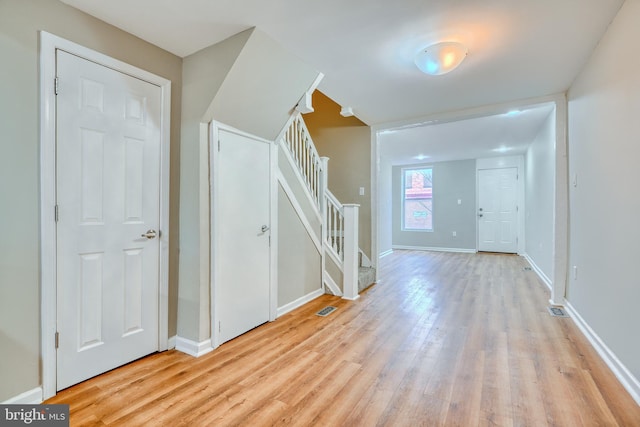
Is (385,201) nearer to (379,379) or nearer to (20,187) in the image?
(379,379)

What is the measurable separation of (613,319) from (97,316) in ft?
11.1

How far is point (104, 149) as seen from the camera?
6.15ft

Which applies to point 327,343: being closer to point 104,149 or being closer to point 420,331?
point 420,331

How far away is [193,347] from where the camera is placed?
217 centimetres

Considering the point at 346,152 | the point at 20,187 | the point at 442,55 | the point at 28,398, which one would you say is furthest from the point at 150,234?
the point at 346,152

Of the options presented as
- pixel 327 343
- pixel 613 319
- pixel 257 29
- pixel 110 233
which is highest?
pixel 257 29

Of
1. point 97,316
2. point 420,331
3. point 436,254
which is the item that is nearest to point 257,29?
point 97,316

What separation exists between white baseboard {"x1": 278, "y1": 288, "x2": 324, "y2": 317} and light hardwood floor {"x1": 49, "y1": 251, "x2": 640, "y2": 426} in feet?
0.32

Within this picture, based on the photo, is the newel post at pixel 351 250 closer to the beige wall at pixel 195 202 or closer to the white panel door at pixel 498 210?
the beige wall at pixel 195 202

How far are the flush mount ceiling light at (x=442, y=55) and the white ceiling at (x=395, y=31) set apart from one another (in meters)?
0.05

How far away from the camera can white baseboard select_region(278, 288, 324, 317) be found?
2.99 metres

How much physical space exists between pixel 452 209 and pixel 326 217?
496 cm

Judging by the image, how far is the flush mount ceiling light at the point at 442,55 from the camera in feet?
6.86

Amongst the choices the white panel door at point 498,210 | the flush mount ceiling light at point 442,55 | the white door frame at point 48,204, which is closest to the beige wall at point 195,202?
the white door frame at point 48,204
